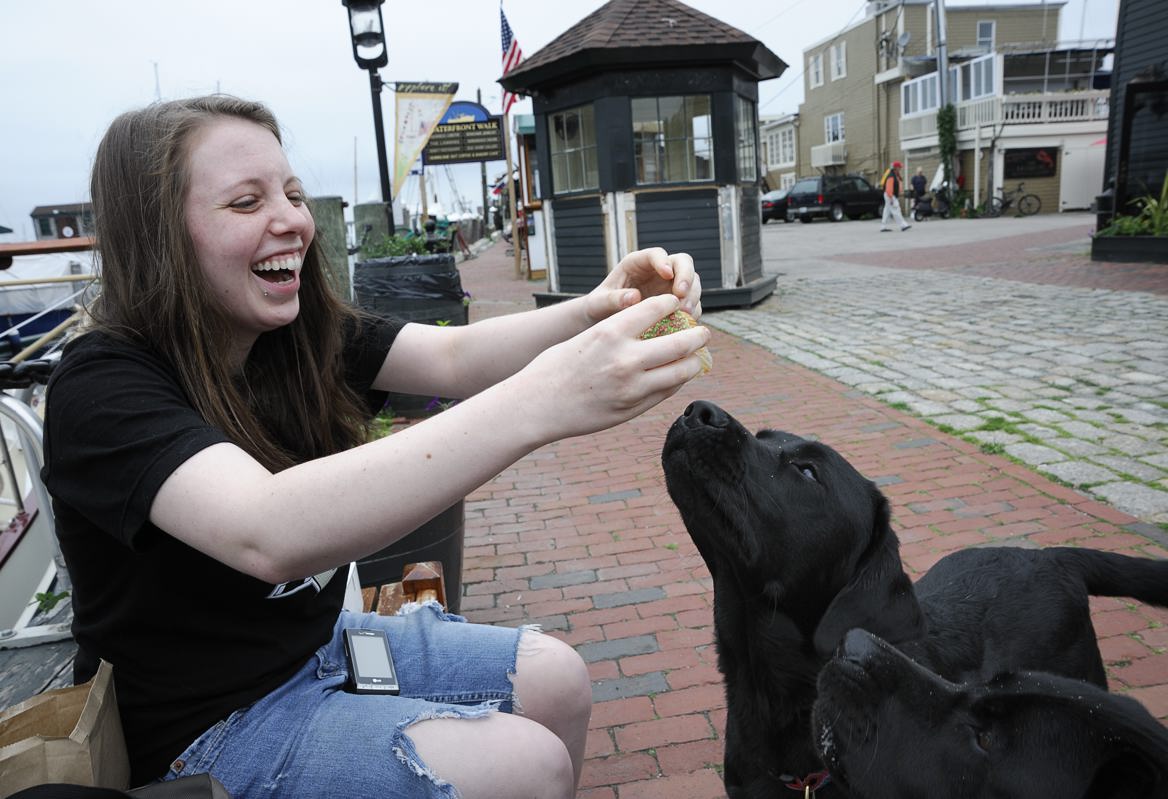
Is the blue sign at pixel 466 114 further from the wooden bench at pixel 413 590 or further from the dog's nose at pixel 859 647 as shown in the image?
the dog's nose at pixel 859 647

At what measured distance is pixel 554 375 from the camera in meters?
1.47

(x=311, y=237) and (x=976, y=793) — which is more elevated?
(x=311, y=237)

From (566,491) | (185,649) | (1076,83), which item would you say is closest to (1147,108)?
(566,491)

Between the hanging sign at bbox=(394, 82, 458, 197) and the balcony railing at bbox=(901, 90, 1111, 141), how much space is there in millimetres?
29865

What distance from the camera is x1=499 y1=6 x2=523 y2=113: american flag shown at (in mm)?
16047

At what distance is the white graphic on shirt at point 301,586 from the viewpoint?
6.01 feet

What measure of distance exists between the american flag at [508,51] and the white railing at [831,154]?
3260cm

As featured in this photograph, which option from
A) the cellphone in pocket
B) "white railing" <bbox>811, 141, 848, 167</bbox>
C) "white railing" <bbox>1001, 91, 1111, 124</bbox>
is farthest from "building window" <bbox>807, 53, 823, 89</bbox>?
the cellphone in pocket

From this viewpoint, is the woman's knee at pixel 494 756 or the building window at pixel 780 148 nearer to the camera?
the woman's knee at pixel 494 756

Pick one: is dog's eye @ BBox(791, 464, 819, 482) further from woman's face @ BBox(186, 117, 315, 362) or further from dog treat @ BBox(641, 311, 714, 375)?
woman's face @ BBox(186, 117, 315, 362)

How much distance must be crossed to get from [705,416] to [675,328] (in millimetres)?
350

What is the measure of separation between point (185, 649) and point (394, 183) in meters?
8.78

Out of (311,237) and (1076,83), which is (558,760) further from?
(1076,83)

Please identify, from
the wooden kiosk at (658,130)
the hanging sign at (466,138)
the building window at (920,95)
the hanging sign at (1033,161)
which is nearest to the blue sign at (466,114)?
the hanging sign at (466,138)
